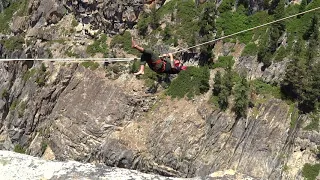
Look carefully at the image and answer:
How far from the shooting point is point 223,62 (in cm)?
3744

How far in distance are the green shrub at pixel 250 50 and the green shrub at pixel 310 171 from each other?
12462 millimetres

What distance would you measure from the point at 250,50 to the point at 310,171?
13497mm

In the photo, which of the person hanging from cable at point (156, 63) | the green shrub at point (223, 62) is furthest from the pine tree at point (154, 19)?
the person hanging from cable at point (156, 63)

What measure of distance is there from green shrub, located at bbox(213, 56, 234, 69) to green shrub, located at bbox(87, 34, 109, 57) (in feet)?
45.4

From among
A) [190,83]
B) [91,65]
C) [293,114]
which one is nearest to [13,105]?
[91,65]

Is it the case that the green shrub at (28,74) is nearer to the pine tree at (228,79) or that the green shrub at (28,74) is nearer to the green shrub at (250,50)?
the pine tree at (228,79)

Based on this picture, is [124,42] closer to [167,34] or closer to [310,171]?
[167,34]

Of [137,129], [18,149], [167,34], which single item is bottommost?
[18,149]

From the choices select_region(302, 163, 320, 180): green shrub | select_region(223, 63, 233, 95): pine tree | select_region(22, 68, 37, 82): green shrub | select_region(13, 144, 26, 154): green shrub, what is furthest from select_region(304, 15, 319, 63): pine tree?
select_region(13, 144, 26, 154): green shrub

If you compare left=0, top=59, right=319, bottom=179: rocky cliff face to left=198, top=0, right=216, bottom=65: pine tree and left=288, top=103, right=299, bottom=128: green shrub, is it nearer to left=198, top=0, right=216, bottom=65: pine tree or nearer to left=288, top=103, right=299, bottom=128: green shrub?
left=288, top=103, right=299, bottom=128: green shrub

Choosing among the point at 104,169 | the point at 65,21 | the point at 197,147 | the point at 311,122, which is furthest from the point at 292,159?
the point at 65,21

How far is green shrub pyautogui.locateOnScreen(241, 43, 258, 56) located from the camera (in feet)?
118

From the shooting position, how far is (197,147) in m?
34.1

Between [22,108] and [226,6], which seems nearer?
[226,6]
